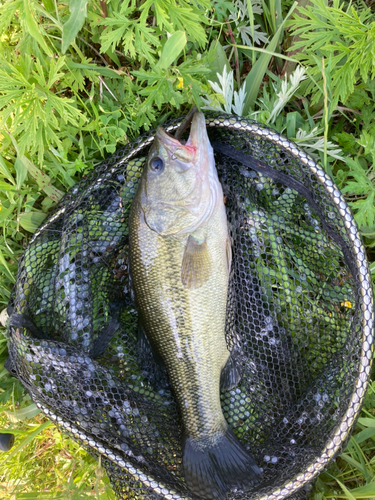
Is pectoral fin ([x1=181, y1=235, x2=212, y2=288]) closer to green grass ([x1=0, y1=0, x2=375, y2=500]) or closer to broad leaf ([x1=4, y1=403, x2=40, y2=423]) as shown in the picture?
green grass ([x1=0, y1=0, x2=375, y2=500])

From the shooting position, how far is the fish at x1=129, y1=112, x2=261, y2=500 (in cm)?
224

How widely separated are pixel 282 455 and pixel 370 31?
259 cm

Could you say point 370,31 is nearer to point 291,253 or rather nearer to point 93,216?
point 291,253

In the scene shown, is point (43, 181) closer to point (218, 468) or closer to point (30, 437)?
point (30, 437)

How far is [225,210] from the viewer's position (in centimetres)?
243

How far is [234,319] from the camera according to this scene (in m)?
2.52

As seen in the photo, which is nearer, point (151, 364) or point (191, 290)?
point (191, 290)

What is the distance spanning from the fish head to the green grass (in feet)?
0.89

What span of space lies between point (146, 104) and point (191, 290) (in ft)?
3.92

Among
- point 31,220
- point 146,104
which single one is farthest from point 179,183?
point 31,220

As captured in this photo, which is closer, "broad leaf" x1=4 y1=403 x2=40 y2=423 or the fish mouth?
the fish mouth

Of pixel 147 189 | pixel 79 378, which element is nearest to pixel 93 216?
pixel 147 189

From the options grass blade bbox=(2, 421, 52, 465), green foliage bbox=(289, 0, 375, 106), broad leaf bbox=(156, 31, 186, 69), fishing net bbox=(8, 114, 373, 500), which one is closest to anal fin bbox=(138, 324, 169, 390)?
fishing net bbox=(8, 114, 373, 500)

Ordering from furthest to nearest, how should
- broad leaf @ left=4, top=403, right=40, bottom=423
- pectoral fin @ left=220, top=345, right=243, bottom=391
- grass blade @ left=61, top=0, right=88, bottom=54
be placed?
broad leaf @ left=4, top=403, right=40, bottom=423, pectoral fin @ left=220, top=345, right=243, bottom=391, grass blade @ left=61, top=0, right=88, bottom=54
